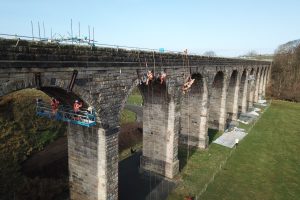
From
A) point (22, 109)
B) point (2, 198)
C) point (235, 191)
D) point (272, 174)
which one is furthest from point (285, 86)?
point (2, 198)

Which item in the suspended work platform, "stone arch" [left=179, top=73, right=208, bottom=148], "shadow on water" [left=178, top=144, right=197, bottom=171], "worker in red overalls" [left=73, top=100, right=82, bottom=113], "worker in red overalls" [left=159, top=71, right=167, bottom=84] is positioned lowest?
"shadow on water" [left=178, top=144, right=197, bottom=171]

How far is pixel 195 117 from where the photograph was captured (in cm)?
2930

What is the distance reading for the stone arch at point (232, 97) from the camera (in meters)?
39.2

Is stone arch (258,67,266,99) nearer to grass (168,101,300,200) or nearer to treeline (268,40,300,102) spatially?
treeline (268,40,300,102)

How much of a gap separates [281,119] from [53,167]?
3830cm

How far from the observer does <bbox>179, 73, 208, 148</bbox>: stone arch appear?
28.1 meters

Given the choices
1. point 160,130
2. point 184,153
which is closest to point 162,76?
point 160,130

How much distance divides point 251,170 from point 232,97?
1706 centimetres

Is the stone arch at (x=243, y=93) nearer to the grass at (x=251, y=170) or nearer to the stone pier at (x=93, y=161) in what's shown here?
the grass at (x=251, y=170)

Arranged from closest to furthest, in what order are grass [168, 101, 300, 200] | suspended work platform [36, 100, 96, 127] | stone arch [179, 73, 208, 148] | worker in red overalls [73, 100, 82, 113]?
worker in red overalls [73, 100, 82, 113], suspended work platform [36, 100, 96, 127], grass [168, 101, 300, 200], stone arch [179, 73, 208, 148]

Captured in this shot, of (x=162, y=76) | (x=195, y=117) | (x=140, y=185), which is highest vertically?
(x=162, y=76)

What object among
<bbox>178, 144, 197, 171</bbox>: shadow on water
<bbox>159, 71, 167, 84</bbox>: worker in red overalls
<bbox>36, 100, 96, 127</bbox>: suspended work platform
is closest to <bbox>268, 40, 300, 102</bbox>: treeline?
<bbox>178, 144, 197, 171</bbox>: shadow on water

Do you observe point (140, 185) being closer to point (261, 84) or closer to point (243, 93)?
point (243, 93)

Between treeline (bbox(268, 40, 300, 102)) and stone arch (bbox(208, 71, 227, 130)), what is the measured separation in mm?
39673
